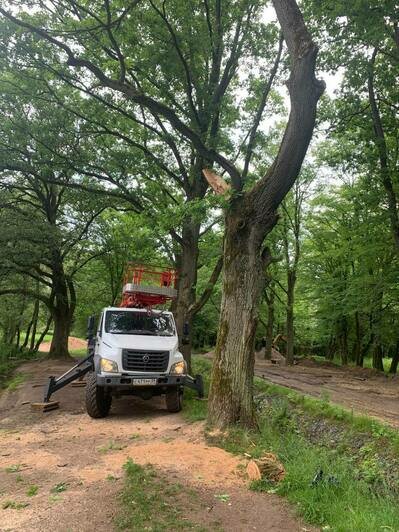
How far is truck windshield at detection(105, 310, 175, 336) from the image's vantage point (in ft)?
34.6

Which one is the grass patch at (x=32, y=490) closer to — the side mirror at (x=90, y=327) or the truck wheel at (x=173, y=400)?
the truck wheel at (x=173, y=400)

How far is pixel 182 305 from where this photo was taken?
13.4 m

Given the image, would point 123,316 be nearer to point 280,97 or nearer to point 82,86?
point 82,86

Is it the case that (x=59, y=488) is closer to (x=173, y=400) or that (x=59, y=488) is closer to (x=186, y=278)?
(x=173, y=400)

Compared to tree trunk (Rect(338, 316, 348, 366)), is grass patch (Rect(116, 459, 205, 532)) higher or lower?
lower

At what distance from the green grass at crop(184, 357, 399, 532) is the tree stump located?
97mm

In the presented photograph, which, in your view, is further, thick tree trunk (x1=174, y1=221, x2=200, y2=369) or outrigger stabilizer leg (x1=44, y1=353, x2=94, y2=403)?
thick tree trunk (x1=174, y1=221, x2=200, y2=369)

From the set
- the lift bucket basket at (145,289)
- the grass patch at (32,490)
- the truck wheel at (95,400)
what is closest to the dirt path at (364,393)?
the lift bucket basket at (145,289)

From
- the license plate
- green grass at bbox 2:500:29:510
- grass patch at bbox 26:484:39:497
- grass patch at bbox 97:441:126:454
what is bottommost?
green grass at bbox 2:500:29:510

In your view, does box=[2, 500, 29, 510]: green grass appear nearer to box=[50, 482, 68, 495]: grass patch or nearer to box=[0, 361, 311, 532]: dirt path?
box=[0, 361, 311, 532]: dirt path

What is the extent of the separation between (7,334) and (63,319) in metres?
17.5

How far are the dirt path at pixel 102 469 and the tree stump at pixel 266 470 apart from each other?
6.7 inches

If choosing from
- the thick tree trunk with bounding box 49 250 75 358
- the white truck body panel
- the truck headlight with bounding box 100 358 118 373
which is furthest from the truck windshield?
the thick tree trunk with bounding box 49 250 75 358

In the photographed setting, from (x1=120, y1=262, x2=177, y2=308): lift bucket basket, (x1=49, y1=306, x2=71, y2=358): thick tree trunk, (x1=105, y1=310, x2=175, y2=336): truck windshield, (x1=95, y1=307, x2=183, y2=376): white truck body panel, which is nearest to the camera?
(x1=95, y1=307, x2=183, y2=376): white truck body panel
